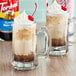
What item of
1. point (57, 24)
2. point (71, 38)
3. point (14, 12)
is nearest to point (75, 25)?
point (71, 38)

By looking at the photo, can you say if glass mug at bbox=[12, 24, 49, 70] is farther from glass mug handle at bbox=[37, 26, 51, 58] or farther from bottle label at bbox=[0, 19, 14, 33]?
bottle label at bbox=[0, 19, 14, 33]

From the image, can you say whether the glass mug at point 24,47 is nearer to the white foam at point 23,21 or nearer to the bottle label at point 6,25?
the white foam at point 23,21

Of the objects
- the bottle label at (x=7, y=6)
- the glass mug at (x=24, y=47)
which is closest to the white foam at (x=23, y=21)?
the glass mug at (x=24, y=47)

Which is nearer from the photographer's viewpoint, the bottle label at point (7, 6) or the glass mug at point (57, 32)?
the glass mug at point (57, 32)

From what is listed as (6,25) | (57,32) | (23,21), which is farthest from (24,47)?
(6,25)

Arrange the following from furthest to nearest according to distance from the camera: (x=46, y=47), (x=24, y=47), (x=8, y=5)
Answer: (x=8, y=5)
(x=46, y=47)
(x=24, y=47)

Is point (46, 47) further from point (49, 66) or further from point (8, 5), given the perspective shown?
point (8, 5)

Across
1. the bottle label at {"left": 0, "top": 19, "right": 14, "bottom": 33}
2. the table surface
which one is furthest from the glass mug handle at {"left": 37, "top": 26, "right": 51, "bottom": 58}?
the bottle label at {"left": 0, "top": 19, "right": 14, "bottom": 33}
